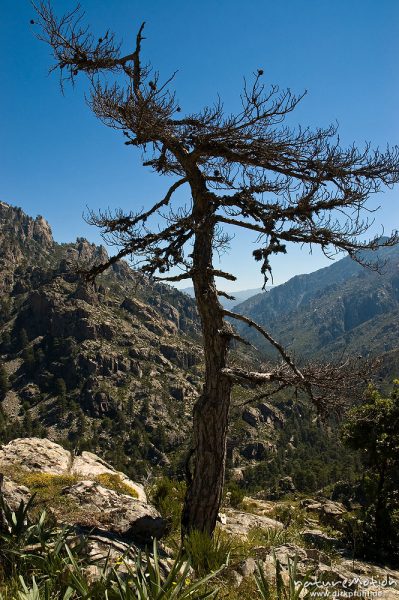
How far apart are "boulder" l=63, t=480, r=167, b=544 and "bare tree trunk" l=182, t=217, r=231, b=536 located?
113cm

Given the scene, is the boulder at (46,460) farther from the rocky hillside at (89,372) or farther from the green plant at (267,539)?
the rocky hillside at (89,372)

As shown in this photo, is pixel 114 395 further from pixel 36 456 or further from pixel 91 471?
pixel 36 456

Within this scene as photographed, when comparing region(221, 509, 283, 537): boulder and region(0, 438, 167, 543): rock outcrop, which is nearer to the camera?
region(0, 438, 167, 543): rock outcrop

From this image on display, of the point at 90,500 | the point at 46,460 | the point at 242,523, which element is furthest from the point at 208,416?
the point at 46,460

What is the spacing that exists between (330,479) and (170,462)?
49673 mm

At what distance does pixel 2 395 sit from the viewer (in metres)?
149

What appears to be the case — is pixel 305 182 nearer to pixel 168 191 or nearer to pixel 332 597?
pixel 168 191

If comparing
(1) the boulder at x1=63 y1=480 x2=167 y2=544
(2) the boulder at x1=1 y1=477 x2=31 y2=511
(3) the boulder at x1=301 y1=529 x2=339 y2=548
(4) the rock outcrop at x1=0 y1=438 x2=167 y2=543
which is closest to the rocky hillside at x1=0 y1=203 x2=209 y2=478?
(4) the rock outcrop at x1=0 y1=438 x2=167 y2=543

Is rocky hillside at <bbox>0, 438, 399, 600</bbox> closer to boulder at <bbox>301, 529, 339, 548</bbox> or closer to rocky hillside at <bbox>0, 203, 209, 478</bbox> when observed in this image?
boulder at <bbox>301, 529, 339, 548</bbox>

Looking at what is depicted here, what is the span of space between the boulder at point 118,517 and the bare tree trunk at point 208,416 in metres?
1.13

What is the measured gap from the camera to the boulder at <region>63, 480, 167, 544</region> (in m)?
7.16

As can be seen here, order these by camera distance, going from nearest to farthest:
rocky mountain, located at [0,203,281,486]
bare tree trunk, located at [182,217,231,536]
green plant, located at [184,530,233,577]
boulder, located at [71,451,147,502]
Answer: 1. green plant, located at [184,530,233,577]
2. bare tree trunk, located at [182,217,231,536]
3. boulder, located at [71,451,147,502]
4. rocky mountain, located at [0,203,281,486]

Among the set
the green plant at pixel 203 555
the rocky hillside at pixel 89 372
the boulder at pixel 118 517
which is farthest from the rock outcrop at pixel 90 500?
the rocky hillside at pixel 89 372

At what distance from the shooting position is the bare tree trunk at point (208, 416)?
6.17 meters
